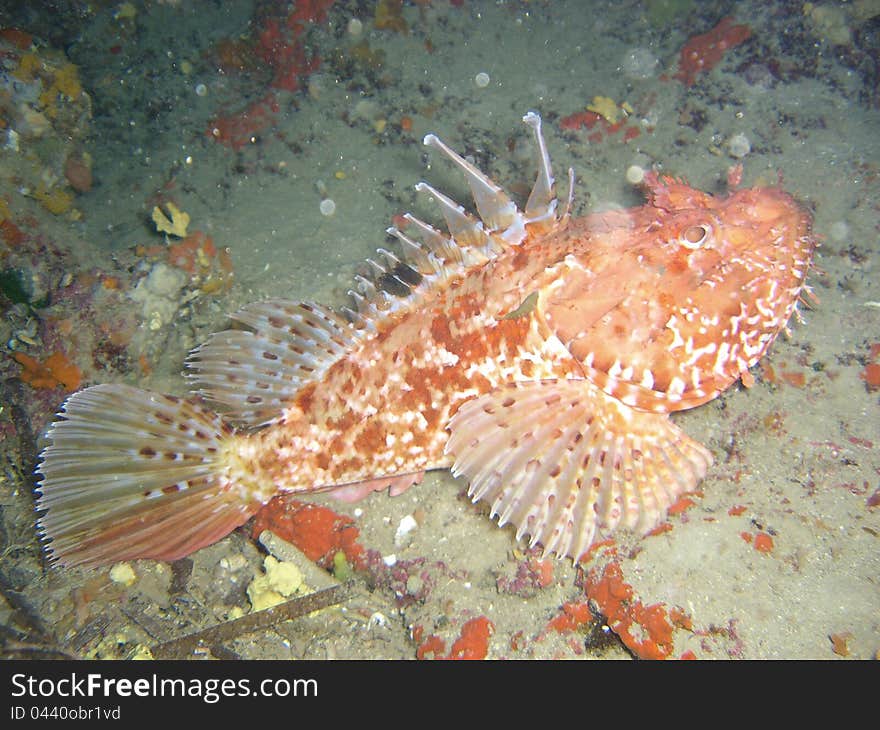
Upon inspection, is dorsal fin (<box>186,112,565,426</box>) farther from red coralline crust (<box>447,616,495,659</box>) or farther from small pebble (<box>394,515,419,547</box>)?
red coralline crust (<box>447,616,495,659</box>)

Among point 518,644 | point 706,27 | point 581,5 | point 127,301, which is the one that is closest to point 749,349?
point 518,644

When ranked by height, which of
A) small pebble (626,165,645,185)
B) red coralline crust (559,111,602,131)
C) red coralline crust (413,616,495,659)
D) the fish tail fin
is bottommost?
red coralline crust (413,616,495,659)

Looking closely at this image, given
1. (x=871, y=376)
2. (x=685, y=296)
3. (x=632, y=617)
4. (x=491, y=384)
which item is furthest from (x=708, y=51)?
(x=632, y=617)

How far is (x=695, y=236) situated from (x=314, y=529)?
3.51 metres

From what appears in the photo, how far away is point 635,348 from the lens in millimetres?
3369

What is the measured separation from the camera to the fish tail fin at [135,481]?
11.8ft

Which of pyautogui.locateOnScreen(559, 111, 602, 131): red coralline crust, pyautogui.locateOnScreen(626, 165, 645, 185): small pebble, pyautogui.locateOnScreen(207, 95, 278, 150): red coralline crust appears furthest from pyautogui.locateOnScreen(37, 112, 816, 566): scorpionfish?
pyautogui.locateOnScreen(207, 95, 278, 150): red coralline crust

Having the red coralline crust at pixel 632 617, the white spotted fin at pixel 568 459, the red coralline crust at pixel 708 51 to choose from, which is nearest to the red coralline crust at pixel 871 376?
the white spotted fin at pixel 568 459

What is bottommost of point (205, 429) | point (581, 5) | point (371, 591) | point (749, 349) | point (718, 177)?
point (371, 591)

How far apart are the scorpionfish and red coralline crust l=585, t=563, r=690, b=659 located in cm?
25

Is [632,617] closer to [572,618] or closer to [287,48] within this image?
[572,618]

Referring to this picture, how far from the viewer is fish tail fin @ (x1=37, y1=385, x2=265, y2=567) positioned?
141 inches

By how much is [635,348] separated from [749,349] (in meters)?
0.76

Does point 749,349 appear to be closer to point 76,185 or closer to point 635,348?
point 635,348
